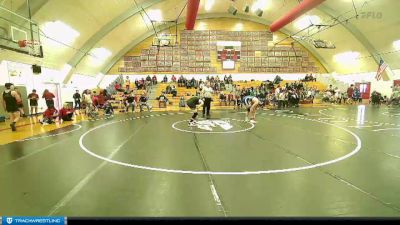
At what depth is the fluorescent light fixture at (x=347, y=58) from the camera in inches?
948

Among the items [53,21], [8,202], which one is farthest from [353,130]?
[53,21]

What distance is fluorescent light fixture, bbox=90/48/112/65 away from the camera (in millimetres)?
22031

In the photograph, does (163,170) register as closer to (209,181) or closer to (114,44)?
(209,181)

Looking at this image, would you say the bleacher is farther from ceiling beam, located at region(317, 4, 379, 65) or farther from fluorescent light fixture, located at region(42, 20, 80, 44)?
ceiling beam, located at region(317, 4, 379, 65)

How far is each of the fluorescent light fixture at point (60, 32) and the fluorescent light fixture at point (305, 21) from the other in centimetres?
1721

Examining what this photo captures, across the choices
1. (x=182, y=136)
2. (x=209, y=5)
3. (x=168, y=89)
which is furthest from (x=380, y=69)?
(x=182, y=136)

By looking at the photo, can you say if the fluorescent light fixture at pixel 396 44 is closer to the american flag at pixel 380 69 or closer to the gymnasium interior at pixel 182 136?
the gymnasium interior at pixel 182 136

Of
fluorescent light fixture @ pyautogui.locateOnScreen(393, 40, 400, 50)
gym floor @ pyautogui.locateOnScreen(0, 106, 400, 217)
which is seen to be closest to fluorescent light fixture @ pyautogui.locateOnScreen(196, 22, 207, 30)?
fluorescent light fixture @ pyautogui.locateOnScreen(393, 40, 400, 50)

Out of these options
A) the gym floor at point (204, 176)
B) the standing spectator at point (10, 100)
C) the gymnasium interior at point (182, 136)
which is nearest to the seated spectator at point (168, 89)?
the gymnasium interior at point (182, 136)

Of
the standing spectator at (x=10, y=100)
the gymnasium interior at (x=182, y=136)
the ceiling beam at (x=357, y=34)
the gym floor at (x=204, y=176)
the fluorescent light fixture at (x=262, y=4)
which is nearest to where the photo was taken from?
the gym floor at (x=204, y=176)

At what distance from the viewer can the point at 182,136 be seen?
7.45 metres

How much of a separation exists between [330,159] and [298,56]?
25.5 meters

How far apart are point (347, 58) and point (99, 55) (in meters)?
22.5

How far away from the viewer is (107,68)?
87.7 feet
